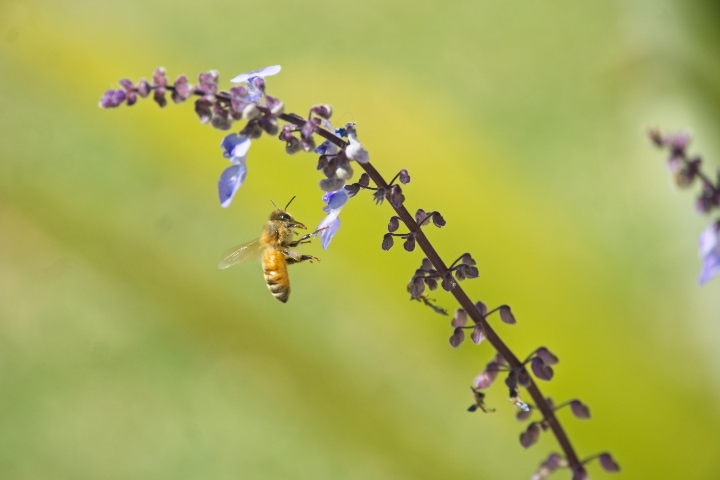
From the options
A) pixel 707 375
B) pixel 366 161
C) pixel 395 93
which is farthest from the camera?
pixel 395 93

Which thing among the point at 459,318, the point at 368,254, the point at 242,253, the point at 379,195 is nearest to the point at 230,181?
the point at 379,195

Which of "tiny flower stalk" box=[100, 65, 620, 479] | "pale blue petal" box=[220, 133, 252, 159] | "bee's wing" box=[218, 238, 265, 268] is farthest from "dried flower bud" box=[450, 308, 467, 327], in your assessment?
"bee's wing" box=[218, 238, 265, 268]

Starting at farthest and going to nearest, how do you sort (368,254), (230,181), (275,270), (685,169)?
(368,254), (275,270), (230,181), (685,169)

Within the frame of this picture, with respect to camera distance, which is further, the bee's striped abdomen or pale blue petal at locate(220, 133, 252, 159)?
the bee's striped abdomen

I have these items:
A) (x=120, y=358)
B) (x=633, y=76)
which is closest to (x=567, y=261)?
(x=633, y=76)

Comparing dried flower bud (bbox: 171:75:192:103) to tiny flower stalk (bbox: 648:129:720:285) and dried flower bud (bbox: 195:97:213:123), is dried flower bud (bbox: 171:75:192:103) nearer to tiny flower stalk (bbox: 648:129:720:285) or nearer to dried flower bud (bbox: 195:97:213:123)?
dried flower bud (bbox: 195:97:213:123)

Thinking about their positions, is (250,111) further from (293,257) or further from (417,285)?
(293,257)

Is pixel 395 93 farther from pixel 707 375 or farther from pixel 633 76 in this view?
pixel 707 375
